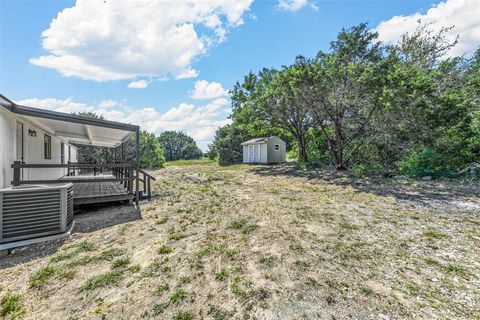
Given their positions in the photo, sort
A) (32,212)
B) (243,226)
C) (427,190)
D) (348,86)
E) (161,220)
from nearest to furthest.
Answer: (32,212) → (243,226) → (161,220) → (427,190) → (348,86)

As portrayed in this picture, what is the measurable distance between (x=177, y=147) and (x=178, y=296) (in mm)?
46239

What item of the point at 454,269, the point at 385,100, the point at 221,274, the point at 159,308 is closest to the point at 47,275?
the point at 159,308

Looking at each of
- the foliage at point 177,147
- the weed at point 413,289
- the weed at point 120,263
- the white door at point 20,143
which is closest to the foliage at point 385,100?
the weed at point 413,289

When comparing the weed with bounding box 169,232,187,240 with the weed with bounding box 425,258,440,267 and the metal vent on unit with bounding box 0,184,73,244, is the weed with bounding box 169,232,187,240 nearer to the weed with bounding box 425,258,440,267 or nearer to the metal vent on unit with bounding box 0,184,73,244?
the metal vent on unit with bounding box 0,184,73,244

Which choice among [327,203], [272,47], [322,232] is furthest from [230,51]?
[322,232]

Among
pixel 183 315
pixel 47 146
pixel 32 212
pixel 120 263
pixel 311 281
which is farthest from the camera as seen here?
pixel 47 146

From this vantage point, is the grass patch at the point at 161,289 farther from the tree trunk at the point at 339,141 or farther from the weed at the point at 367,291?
the tree trunk at the point at 339,141

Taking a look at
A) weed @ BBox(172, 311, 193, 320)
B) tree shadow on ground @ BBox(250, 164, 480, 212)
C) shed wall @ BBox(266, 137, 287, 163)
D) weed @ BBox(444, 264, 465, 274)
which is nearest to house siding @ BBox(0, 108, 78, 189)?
weed @ BBox(172, 311, 193, 320)

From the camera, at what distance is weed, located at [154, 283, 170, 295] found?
2318mm

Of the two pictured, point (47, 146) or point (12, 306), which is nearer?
point (12, 306)

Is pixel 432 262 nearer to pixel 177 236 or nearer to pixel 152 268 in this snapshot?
pixel 152 268

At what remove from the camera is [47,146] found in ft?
26.4

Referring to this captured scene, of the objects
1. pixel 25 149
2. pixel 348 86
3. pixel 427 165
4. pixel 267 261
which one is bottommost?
pixel 267 261

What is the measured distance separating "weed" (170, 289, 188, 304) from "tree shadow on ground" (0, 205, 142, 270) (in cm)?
241
